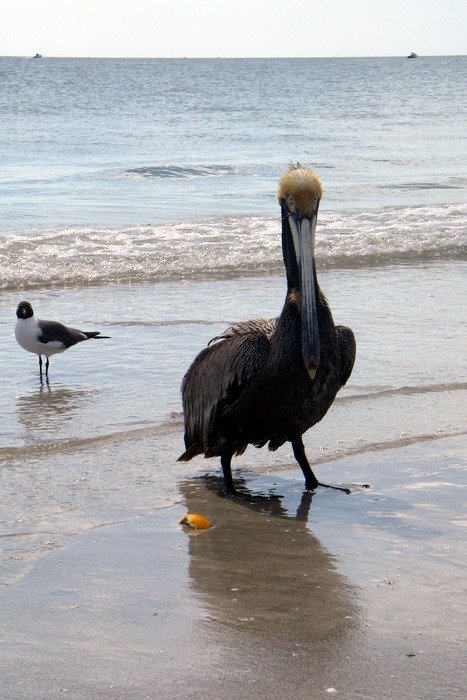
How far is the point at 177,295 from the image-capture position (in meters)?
9.58

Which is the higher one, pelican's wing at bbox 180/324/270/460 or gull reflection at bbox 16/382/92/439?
pelican's wing at bbox 180/324/270/460

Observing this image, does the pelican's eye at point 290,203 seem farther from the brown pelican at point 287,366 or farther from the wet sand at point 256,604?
the wet sand at point 256,604

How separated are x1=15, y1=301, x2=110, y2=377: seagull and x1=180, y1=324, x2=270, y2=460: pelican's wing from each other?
7.20 feet

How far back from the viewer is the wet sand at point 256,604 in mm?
2891

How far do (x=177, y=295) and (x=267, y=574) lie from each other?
6.03 metres

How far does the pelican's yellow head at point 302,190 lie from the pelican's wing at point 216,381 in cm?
56

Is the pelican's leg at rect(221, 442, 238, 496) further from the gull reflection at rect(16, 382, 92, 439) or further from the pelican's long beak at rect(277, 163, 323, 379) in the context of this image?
the gull reflection at rect(16, 382, 92, 439)

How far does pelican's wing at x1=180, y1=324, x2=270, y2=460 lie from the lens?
4.50m

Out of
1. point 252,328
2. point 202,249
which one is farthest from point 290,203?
point 202,249

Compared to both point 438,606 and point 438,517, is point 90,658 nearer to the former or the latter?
point 438,606

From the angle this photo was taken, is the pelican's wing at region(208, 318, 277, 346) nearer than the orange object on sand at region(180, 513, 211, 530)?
No

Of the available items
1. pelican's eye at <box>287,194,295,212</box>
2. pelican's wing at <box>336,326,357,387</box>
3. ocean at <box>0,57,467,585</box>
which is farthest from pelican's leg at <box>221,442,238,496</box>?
pelican's eye at <box>287,194,295,212</box>

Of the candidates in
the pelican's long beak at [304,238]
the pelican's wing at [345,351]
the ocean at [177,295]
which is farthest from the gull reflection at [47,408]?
the pelican's long beak at [304,238]

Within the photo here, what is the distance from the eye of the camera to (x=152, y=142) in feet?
91.1
